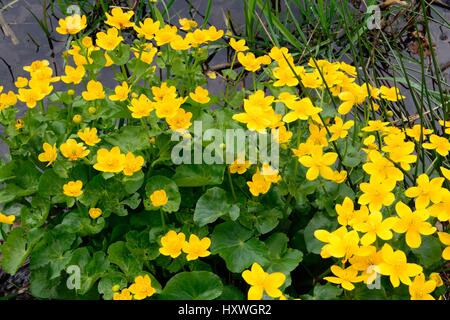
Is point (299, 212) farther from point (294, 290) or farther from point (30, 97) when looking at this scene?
point (30, 97)

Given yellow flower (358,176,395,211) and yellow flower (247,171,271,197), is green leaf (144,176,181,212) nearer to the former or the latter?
yellow flower (247,171,271,197)

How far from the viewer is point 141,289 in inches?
51.8

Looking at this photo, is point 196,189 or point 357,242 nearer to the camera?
point 357,242

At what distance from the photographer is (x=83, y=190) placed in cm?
150

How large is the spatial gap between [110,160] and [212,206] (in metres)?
0.26

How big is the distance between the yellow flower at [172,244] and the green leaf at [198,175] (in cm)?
17

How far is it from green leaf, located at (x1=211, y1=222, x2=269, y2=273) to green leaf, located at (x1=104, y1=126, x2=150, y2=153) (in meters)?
0.28

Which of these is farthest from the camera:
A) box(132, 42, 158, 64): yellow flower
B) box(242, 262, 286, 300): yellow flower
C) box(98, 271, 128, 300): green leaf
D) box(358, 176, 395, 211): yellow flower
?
box(132, 42, 158, 64): yellow flower

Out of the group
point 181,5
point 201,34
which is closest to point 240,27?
point 181,5

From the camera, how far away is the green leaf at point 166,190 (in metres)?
1.46

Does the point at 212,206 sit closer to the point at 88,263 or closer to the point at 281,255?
the point at 281,255

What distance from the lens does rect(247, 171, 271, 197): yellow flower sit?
4.70ft

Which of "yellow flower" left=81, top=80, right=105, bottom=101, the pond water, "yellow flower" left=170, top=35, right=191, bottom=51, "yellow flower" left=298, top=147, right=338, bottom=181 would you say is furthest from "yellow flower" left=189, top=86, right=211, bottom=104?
the pond water
